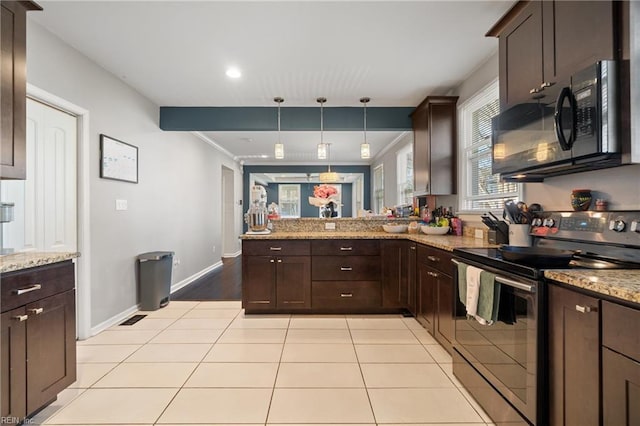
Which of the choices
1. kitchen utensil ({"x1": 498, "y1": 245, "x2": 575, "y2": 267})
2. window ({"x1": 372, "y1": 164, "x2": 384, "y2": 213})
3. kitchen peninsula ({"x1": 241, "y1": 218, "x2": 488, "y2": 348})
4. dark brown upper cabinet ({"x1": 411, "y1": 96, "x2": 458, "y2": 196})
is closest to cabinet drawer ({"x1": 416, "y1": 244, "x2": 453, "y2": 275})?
kitchen peninsula ({"x1": 241, "y1": 218, "x2": 488, "y2": 348})

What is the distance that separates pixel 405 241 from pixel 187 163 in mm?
3682

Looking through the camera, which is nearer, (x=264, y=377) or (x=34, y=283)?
(x=34, y=283)

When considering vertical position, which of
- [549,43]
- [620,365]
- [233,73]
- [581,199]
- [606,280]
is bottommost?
[620,365]


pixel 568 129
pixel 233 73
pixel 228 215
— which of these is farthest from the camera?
pixel 228 215

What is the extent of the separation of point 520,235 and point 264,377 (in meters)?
2.04

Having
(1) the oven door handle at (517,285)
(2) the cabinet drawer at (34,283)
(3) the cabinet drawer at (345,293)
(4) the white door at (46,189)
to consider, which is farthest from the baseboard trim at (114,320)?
(1) the oven door handle at (517,285)

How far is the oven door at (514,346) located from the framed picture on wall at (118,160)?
3.42m

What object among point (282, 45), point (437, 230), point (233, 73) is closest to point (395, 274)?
point (437, 230)

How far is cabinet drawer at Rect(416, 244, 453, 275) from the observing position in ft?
7.91

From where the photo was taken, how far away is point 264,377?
2164mm

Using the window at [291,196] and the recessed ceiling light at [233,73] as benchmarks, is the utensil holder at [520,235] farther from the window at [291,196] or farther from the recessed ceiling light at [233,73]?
the window at [291,196]

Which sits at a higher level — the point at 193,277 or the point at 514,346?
the point at 514,346

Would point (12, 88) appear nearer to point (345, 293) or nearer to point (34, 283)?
point (34, 283)

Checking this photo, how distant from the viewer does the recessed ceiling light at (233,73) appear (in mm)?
3104
